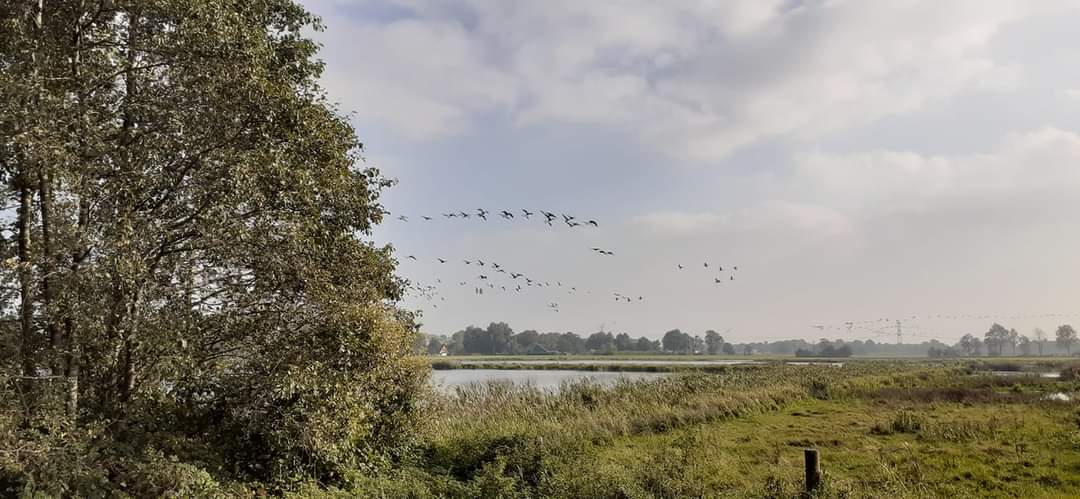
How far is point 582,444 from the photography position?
499 inches

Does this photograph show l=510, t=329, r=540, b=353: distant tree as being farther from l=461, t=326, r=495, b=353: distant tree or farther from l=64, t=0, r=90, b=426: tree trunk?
l=64, t=0, r=90, b=426: tree trunk

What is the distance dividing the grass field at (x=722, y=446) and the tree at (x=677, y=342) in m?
128

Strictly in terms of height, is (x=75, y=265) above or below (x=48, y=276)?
above

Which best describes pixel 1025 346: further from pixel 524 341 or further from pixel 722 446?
pixel 722 446

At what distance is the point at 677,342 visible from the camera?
150125 millimetres

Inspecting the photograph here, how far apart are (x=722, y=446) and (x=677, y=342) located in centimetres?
14038

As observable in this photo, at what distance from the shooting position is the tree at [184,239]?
823 centimetres

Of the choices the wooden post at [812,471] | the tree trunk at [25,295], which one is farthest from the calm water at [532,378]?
the wooden post at [812,471]

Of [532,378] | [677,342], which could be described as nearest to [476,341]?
[677,342]

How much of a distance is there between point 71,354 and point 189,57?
4454 millimetres

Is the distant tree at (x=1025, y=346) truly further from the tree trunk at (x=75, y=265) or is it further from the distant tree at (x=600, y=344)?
the tree trunk at (x=75, y=265)

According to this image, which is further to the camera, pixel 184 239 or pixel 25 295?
pixel 184 239

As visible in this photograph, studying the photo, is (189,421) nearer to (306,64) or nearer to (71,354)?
(71,354)

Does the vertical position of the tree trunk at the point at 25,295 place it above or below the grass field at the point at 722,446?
above
